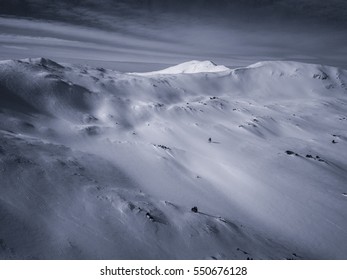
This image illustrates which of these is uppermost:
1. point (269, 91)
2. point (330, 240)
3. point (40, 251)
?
point (269, 91)

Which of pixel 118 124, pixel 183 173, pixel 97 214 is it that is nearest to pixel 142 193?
pixel 97 214

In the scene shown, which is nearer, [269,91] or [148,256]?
[148,256]

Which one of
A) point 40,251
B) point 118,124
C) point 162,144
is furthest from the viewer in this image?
point 118,124

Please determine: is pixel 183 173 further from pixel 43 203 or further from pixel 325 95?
pixel 325 95

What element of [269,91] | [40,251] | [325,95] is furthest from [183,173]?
[325,95]

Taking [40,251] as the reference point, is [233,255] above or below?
below

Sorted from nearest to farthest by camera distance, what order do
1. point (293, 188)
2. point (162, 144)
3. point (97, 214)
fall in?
point (97, 214) → point (293, 188) → point (162, 144)
